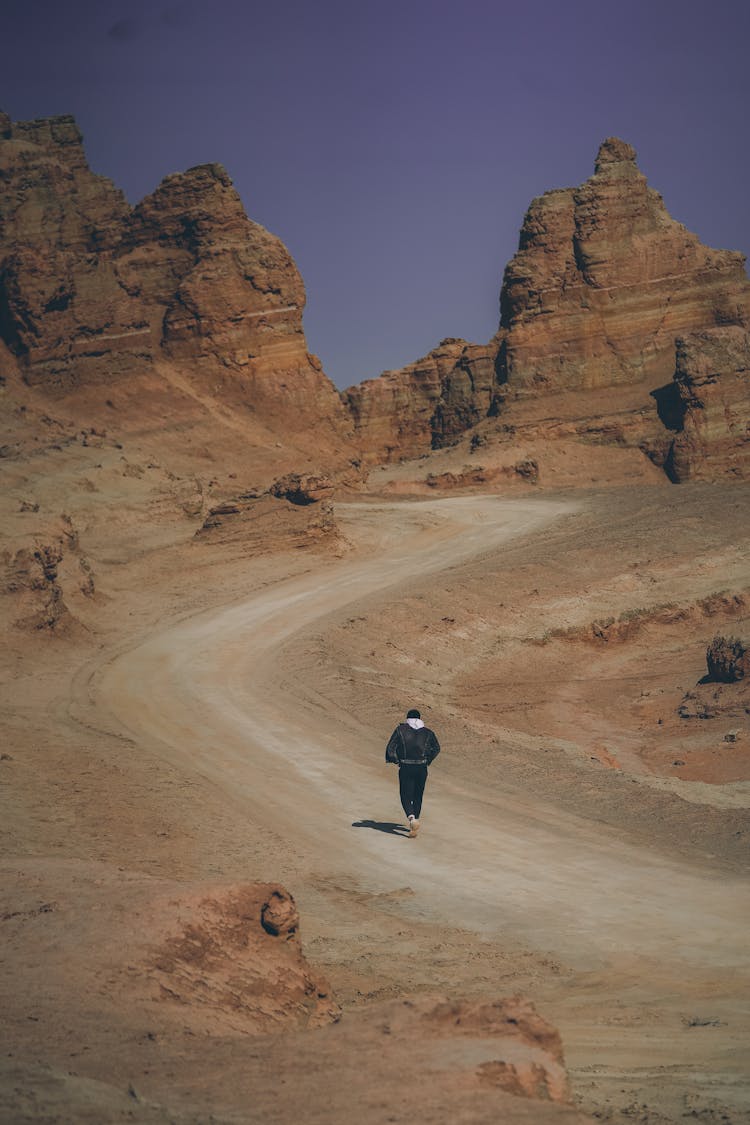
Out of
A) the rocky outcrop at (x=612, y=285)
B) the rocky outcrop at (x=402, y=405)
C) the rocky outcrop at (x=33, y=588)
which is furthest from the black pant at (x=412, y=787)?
the rocky outcrop at (x=402, y=405)

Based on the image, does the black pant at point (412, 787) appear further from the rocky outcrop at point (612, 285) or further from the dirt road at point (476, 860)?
the rocky outcrop at point (612, 285)

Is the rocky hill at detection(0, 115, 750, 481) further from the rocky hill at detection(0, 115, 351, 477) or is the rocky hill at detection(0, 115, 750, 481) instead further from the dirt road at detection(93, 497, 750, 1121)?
the dirt road at detection(93, 497, 750, 1121)

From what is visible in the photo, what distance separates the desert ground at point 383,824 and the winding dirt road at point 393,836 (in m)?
0.06

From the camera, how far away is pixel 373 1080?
553 centimetres

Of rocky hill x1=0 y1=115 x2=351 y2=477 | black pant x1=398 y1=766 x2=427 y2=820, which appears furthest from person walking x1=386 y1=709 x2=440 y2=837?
rocky hill x1=0 y1=115 x2=351 y2=477

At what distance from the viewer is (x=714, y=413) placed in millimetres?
49188

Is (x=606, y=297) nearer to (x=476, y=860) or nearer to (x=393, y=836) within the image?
(x=393, y=836)

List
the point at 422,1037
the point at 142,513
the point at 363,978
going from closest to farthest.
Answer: the point at 422,1037, the point at 363,978, the point at 142,513

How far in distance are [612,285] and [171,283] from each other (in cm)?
2198

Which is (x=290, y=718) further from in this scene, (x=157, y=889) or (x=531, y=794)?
(x=157, y=889)

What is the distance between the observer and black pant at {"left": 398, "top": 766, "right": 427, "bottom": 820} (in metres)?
12.9

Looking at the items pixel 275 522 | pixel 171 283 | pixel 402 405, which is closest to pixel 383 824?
pixel 275 522

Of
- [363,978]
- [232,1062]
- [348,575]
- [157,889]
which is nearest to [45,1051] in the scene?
[232,1062]

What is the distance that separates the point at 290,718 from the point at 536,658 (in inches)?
422
